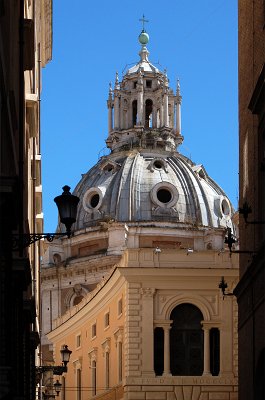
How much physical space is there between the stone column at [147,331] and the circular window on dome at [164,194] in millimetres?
47290

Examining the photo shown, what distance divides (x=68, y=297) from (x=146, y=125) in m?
20.0

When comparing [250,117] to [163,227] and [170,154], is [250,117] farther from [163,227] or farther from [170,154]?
[170,154]

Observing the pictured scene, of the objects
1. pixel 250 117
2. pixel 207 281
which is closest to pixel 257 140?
pixel 250 117

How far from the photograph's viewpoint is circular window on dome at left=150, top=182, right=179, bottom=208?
93438mm

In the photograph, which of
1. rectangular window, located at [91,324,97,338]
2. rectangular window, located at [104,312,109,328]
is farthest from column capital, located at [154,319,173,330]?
rectangular window, located at [91,324,97,338]

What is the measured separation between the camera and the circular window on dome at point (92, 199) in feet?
311

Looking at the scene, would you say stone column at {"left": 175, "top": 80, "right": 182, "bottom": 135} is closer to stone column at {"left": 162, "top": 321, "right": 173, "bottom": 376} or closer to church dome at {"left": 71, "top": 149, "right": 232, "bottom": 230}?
church dome at {"left": 71, "top": 149, "right": 232, "bottom": 230}

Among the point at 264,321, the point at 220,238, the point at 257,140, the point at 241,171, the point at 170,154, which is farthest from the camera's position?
the point at 170,154

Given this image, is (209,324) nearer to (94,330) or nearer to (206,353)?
(206,353)

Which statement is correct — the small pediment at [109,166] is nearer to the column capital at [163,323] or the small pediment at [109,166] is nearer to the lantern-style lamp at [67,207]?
the column capital at [163,323]

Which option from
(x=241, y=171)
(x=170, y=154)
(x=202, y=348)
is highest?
(x=170, y=154)

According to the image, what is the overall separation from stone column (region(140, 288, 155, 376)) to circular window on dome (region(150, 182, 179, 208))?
47290mm

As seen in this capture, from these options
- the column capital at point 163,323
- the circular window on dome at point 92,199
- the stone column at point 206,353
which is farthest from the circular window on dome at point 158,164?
the column capital at point 163,323

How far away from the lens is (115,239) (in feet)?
291
